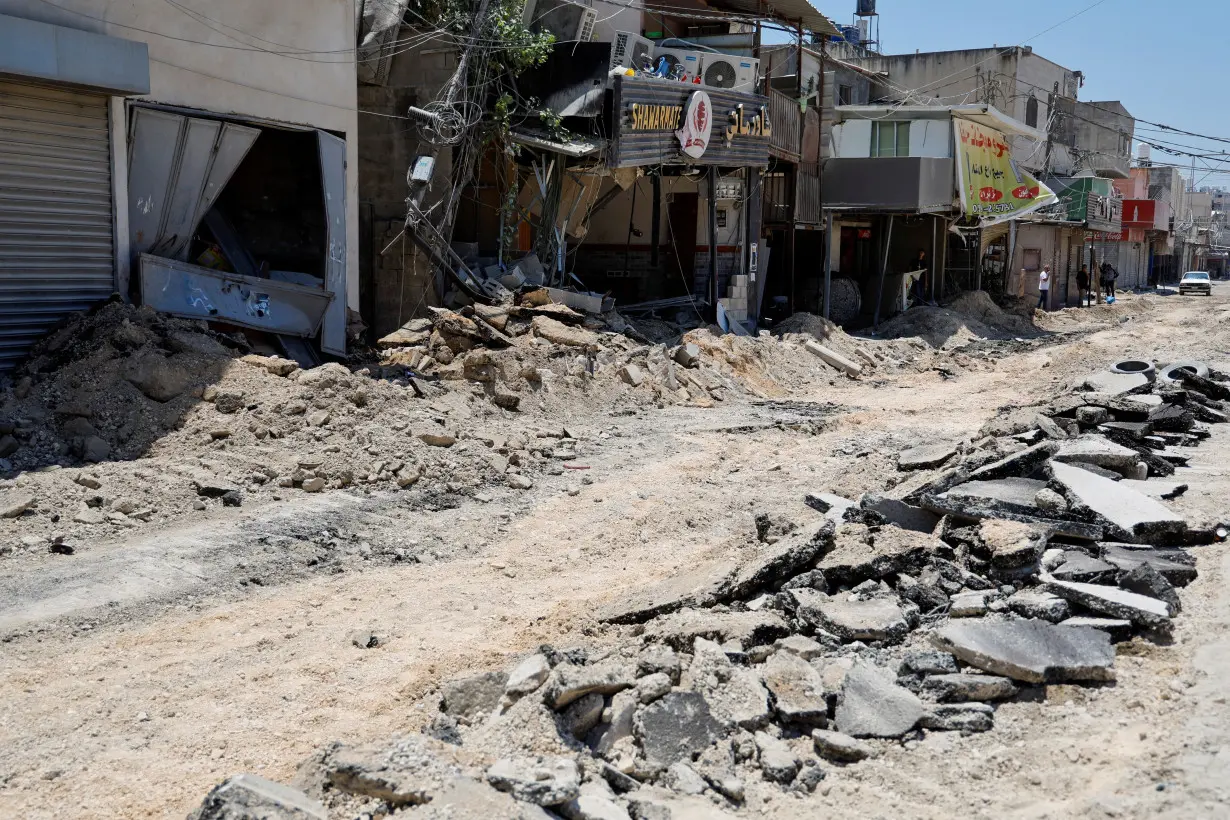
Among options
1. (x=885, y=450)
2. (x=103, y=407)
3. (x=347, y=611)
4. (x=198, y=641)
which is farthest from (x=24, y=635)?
(x=885, y=450)

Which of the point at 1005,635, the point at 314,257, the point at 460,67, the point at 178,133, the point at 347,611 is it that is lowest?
the point at 347,611

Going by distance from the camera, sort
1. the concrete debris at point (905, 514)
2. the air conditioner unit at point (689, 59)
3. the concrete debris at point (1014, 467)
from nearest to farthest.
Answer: the concrete debris at point (905, 514)
the concrete debris at point (1014, 467)
the air conditioner unit at point (689, 59)

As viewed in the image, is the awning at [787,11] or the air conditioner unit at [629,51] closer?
the air conditioner unit at [629,51]

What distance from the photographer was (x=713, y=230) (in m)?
21.3

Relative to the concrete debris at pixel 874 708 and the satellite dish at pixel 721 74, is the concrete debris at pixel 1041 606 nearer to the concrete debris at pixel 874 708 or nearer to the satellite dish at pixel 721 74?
the concrete debris at pixel 874 708

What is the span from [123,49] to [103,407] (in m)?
3.57

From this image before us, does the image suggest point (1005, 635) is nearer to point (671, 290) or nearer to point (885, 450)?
point (885, 450)

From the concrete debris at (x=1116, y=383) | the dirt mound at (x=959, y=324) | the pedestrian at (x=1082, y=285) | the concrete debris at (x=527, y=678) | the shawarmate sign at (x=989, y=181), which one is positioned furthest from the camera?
the pedestrian at (x=1082, y=285)

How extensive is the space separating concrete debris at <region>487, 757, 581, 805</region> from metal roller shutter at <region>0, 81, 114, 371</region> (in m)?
8.31

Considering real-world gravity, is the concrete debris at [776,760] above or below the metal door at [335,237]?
below

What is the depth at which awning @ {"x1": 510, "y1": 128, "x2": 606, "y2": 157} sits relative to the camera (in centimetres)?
1767

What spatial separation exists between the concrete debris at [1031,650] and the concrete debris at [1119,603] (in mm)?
232

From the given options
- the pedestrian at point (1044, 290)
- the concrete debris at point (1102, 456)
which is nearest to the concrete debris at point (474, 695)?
the concrete debris at point (1102, 456)

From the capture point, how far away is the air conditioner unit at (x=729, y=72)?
74.6 feet
